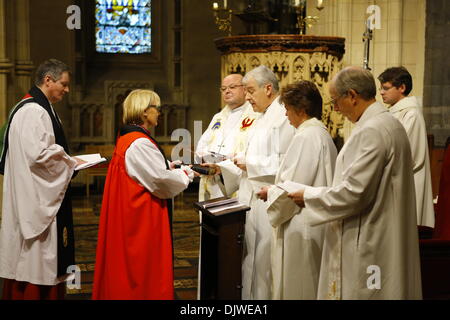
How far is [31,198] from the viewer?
13.4 feet

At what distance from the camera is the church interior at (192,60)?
7120mm

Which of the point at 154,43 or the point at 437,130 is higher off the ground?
the point at 154,43

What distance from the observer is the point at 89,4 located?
12.8 meters

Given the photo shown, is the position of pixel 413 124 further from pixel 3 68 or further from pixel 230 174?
pixel 3 68

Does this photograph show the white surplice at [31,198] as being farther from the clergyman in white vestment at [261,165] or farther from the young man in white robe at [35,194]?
the clergyman in white vestment at [261,165]

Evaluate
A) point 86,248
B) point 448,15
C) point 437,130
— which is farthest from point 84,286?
point 448,15

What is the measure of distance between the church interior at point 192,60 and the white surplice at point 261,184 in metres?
0.98

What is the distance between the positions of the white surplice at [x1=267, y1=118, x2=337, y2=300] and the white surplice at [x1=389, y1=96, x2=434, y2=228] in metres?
1.29

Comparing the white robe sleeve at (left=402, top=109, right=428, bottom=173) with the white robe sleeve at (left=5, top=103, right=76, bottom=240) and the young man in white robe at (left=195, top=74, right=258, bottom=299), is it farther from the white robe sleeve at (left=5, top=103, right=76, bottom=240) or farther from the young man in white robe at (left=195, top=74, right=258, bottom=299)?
the white robe sleeve at (left=5, top=103, right=76, bottom=240)

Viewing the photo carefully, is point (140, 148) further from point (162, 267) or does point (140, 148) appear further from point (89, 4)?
point (89, 4)

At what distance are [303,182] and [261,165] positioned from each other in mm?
683

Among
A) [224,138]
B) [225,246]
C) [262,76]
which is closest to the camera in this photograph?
[225,246]

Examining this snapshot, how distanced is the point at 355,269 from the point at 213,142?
2.50 metres

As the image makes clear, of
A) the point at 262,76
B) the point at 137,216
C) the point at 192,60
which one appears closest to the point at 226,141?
the point at 262,76
